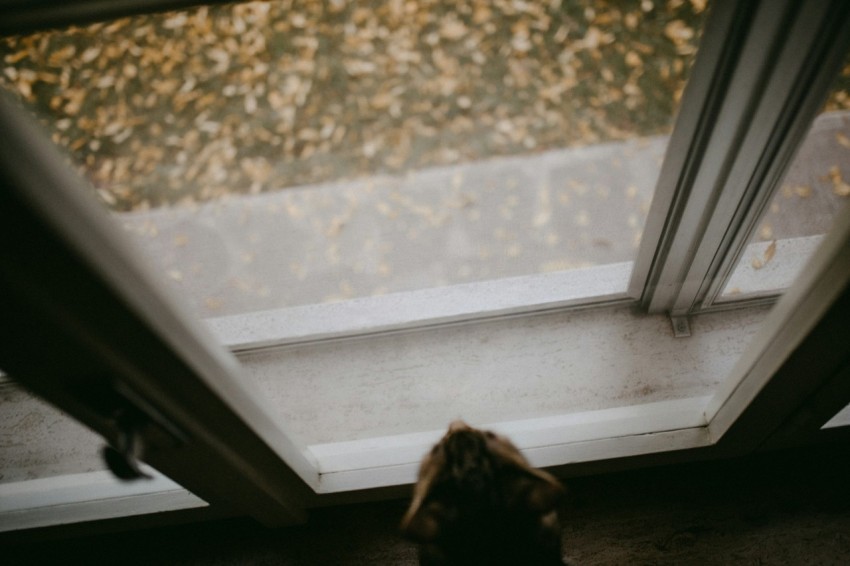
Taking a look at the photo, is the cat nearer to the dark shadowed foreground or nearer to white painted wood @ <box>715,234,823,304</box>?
the dark shadowed foreground

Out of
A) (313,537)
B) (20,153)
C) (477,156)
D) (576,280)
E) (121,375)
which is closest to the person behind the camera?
(20,153)

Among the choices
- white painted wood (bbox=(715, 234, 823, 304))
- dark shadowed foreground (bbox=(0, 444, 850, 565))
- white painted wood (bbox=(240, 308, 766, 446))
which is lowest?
dark shadowed foreground (bbox=(0, 444, 850, 565))

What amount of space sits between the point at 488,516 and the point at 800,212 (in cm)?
122

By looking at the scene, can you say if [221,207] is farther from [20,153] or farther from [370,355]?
[20,153]

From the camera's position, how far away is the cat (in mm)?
967

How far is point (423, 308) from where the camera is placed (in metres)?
1.74

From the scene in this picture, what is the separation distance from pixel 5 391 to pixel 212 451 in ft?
4.17

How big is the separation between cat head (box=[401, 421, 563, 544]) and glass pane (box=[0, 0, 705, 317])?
0.82 metres

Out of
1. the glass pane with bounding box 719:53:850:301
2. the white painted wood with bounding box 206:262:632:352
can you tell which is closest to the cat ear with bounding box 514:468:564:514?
the white painted wood with bounding box 206:262:632:352

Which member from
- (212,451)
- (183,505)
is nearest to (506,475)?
(212,451)

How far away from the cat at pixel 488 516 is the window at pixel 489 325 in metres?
0.41

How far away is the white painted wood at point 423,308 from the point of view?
168 centimetres

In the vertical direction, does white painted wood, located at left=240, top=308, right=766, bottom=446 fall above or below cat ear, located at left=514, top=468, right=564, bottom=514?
above

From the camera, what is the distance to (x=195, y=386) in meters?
0.83
